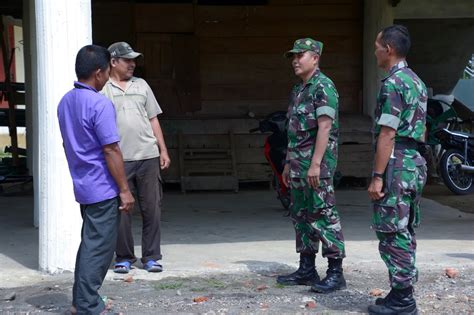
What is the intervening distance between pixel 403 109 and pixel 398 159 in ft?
1.06

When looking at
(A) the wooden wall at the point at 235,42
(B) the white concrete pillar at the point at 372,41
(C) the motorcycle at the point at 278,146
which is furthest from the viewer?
(A) the wooden wall at the point at 235,42

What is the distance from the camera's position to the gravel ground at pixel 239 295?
5340mm

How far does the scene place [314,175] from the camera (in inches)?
216

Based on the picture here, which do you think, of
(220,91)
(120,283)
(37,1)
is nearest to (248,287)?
(120,283)

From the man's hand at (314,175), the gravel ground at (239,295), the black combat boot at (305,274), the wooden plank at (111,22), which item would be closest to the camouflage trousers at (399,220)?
the gravel ground at (239,295)

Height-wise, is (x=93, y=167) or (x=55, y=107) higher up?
(x=55, y=107)

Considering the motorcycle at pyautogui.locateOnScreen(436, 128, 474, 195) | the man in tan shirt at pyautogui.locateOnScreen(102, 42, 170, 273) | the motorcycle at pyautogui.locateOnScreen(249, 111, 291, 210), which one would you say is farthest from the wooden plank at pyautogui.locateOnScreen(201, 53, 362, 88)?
the man in tan shirt at pyautogui.locateOnScreen(102, 42, 170, 273)

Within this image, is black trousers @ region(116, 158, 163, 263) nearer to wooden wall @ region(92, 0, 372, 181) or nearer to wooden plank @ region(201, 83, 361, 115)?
wooden wall @ region(92, 0, 372, 181)

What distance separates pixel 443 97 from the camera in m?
13.2

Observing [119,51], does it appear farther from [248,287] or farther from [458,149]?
[458,149]

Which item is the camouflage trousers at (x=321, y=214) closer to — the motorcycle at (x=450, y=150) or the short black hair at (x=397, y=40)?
the short black hair at (x=397, y=40)

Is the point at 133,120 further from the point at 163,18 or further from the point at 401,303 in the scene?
the point at 163,18

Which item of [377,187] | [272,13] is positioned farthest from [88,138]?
[272,13]

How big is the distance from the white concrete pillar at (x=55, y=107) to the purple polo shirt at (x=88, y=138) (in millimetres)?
1219
